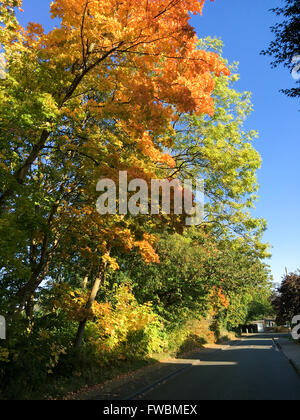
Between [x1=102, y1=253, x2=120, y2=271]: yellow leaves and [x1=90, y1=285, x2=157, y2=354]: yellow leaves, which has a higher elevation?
[x1=102, y1=253, x2=120, y2=271]: yellow leaves

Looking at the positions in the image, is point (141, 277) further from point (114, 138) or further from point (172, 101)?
point (172, 101)

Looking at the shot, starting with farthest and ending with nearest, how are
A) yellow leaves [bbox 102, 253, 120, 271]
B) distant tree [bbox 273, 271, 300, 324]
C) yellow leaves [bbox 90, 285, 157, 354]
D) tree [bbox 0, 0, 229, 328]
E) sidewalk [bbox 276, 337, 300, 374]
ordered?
distant tree [bbox 273, 271, 300, 324] → sidewalk [bbox 276, 337, 300, 374] → yellow leaves [bbox 90, 285, 157, 354] → yellow leaves [bbox 102, 253, 120, 271] → tree [bbox 0, 0, 229, 328]

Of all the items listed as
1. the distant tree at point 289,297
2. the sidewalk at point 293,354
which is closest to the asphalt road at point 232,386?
the sidewalk at point 293,354

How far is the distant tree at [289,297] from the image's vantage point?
2922cm

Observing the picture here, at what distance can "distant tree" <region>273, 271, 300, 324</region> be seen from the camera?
95.9 feet

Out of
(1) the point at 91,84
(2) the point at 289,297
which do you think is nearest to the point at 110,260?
(1) the point at 91,84

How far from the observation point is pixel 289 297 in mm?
29656

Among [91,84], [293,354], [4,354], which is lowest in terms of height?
[293,354]

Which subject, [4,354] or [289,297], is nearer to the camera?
[4,354]

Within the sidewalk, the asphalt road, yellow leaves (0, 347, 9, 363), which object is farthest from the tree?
the sidewalk

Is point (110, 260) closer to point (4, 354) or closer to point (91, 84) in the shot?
point (4, 354)

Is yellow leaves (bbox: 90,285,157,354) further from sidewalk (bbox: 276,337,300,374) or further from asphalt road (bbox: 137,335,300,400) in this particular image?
sidewalk (bbox: 276,337,300,374)

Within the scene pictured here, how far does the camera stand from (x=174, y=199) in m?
8.14

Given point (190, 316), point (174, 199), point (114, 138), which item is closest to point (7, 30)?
point (114, 138)
